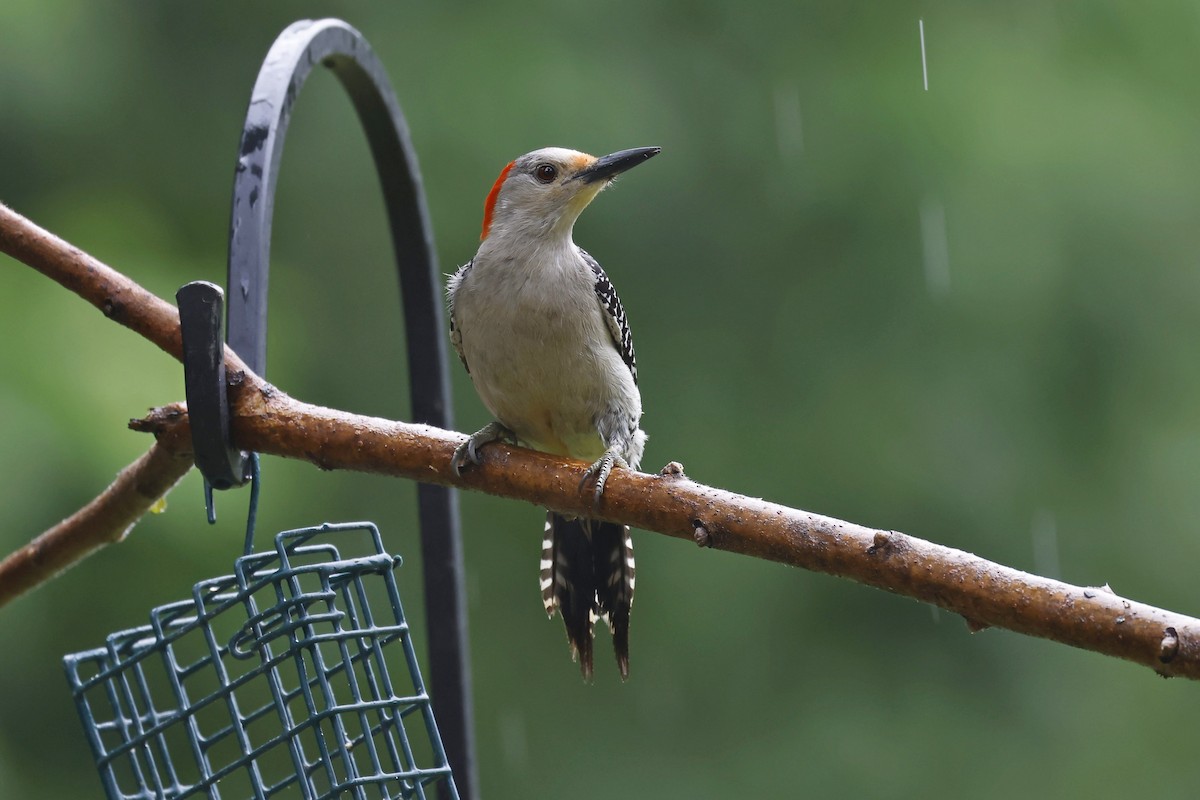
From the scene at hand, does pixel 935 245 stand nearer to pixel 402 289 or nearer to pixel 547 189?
pixel 547 189

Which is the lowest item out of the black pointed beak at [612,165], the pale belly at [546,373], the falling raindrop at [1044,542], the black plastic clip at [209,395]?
the falling raindrop at [1044,542]

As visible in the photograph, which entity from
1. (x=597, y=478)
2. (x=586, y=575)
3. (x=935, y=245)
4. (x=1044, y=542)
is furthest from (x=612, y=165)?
(x=1044, y=542)

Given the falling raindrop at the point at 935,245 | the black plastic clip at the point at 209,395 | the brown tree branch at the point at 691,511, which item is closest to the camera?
the brown tree branch at the point at 691,511

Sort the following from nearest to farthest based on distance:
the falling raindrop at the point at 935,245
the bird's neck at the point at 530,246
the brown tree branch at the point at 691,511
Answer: the brown tree branch at the point at 691,511
the bird's neck at the point at 530,246
the falling raindrop at the point at 935,245

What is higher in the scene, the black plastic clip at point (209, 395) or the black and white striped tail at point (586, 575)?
the black plastic clip at point (209, 395)

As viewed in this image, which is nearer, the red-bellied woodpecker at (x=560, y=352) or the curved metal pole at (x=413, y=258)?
the curved metal pole at (x=413, y=258)

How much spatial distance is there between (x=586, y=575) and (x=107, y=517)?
1.42 meters

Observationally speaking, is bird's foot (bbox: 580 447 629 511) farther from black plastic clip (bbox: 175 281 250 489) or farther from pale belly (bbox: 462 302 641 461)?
pale belly (bbox: 462 302 641 461)

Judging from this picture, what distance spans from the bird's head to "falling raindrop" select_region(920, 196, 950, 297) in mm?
3951

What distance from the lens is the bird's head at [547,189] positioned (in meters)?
→ 3.73

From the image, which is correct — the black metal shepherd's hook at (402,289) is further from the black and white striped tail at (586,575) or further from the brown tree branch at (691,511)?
the black and white striped tail at (586,575)

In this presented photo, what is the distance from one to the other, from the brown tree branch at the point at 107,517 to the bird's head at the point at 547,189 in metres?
1.38

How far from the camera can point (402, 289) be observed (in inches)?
132

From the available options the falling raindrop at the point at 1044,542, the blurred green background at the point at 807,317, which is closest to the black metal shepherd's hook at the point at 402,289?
the blurred green background at the point at 807,317
